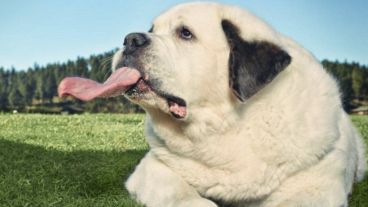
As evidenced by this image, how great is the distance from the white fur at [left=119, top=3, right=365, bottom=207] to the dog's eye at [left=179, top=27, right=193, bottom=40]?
0.14ft

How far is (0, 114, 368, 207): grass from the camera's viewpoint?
4.39 m

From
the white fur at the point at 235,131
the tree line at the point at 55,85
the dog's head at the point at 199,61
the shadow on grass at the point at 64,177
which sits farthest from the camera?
the tree line at the point at 55,85

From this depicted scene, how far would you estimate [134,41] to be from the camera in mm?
3469

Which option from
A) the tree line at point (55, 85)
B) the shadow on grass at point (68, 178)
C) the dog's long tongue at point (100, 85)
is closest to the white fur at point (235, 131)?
the dog's long tongue at point (100, 85)

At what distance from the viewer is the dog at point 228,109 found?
11.4 ft

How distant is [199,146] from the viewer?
145 inches

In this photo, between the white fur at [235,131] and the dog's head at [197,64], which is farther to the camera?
the white fur at [235,131]

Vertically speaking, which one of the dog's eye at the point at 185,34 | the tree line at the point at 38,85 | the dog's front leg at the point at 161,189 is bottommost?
the tree line at the point at 38,85

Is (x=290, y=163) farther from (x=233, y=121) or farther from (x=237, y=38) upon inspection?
(x=237, y=38)

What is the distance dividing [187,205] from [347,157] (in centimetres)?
137

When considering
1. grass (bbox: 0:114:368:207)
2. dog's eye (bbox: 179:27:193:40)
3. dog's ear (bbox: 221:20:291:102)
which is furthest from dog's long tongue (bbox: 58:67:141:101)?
grass (bbox: 0:114:368:207)

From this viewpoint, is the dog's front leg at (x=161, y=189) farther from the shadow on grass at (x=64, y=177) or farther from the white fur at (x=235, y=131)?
the shadow on grass at (x=64, y=177)

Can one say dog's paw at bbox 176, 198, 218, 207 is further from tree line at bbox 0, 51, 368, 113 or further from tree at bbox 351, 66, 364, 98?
tree at bbox 351, 66, 364, 98

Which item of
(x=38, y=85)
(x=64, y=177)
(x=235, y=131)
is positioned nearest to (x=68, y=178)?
(x=64, y=177)
